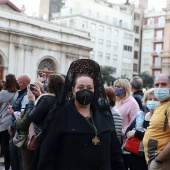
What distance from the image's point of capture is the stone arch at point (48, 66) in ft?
92.1

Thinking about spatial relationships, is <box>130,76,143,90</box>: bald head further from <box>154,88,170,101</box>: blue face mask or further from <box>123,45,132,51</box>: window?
<box>123,45,132,51</box>: window

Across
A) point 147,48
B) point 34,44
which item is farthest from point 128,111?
point 147,48

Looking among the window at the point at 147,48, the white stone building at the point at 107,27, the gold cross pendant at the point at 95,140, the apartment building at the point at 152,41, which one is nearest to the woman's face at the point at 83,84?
the gold cross pendant at the point at 95,140

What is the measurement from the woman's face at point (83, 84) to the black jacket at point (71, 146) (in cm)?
18

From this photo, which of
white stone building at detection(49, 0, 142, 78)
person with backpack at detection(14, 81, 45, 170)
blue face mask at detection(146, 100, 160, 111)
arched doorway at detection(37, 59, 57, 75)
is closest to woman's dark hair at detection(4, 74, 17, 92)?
person with backpack at detection(14, 81, 45, 170)

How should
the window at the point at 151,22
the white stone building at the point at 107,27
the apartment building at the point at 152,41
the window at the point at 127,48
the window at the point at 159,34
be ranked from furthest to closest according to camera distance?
the window at the point at 151,22, the window at the point at 127,48, the window at the point at 159,34, the apartment building at the point at 152,41, the white stone building at the point at 107,27

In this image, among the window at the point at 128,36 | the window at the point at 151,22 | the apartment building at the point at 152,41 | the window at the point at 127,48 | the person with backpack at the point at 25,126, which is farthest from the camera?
the window at the point at 151,22

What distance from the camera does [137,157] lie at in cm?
528

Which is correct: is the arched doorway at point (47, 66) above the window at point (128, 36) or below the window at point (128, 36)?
below

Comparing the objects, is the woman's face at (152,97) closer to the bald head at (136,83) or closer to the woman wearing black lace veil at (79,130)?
the woman wearing black lace veil at (79,130)

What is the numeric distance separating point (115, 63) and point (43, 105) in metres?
60.6

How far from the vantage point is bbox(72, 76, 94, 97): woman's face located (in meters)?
3.25

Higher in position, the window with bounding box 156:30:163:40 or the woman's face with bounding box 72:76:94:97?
the window with bounding box 156:30:163:40

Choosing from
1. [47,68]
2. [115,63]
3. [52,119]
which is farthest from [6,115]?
[115,63]
